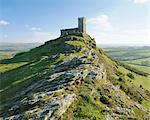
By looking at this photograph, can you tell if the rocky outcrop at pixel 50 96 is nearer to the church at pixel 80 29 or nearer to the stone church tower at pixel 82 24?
the church at pixel 80 29

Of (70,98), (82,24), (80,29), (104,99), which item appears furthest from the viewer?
(80,29)

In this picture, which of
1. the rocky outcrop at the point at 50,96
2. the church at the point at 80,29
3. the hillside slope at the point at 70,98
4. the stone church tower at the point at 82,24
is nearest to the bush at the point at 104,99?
the hillside slope at the point at 70,98

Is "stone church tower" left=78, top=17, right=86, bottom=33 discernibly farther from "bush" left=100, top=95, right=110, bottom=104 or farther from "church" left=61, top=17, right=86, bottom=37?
"bush" left=100, top=95, right=110, bottom=104

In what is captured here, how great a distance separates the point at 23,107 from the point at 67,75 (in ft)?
41.9

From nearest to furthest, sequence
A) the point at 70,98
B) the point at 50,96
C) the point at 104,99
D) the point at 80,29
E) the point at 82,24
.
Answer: the point at 50,96 < the point at 70,98 < the point at 104,99 < the point at 82,24 < the point at 80,29

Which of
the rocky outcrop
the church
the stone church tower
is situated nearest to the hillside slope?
the rocky outcrop

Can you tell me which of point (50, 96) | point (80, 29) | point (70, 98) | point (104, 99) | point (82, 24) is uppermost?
point (82, 24)

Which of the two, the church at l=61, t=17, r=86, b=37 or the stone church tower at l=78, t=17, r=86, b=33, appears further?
the stone church tower at l=78, t=17, r=86, b=33

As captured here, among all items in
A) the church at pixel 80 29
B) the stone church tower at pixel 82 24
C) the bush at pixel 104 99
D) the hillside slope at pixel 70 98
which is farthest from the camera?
the stone church tower at pixel 82 24

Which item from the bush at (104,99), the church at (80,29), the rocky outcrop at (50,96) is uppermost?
the church at (80,29)

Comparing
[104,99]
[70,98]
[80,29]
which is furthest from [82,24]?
[70,98]

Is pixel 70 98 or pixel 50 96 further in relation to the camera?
pixel 70 98

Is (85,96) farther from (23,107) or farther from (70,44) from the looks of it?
(70,44)

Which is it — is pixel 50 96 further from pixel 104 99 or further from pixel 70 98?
pixel 104 99
